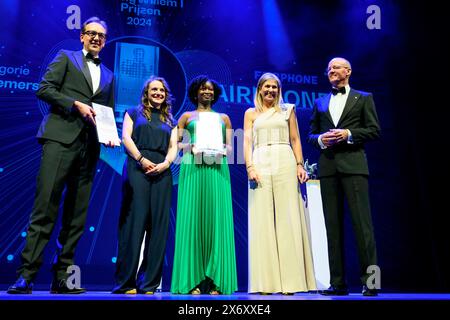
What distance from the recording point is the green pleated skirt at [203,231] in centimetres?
369

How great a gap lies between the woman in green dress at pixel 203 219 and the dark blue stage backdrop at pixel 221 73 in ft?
4.47

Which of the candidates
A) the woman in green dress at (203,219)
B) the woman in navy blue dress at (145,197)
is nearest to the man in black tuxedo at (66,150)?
the woman in navy blue dress at (145,197)

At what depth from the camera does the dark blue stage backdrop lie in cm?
478

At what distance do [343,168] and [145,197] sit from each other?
1536mm

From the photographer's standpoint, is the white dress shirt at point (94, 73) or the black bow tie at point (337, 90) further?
the black bow tie at point (337, 90)

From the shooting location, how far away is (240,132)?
17.8 ft

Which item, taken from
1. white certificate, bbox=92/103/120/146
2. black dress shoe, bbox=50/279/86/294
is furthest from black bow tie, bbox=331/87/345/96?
black dress shoe, bbox=50/279/86/294

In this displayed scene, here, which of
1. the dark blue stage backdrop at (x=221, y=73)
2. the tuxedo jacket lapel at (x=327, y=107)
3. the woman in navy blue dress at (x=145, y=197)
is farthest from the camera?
the dark blue stage backdrop at (x=221, y=73)

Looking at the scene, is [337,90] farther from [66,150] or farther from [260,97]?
[66,150]

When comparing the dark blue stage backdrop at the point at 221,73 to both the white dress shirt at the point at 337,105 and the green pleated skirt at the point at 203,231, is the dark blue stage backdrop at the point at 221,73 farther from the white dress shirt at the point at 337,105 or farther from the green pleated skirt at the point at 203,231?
the white dress shirt at the point at 337,105

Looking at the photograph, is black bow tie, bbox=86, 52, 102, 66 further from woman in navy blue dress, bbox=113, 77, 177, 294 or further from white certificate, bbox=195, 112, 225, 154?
white certificate, bbox=195, 112, 225, 154

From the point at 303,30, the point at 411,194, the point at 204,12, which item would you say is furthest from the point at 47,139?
the point at 411,194

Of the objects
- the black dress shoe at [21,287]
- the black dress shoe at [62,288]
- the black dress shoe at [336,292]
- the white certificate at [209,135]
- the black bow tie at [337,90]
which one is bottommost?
the black dress shoe at [336,292]

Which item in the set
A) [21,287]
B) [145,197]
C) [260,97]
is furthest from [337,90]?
[21,287]
